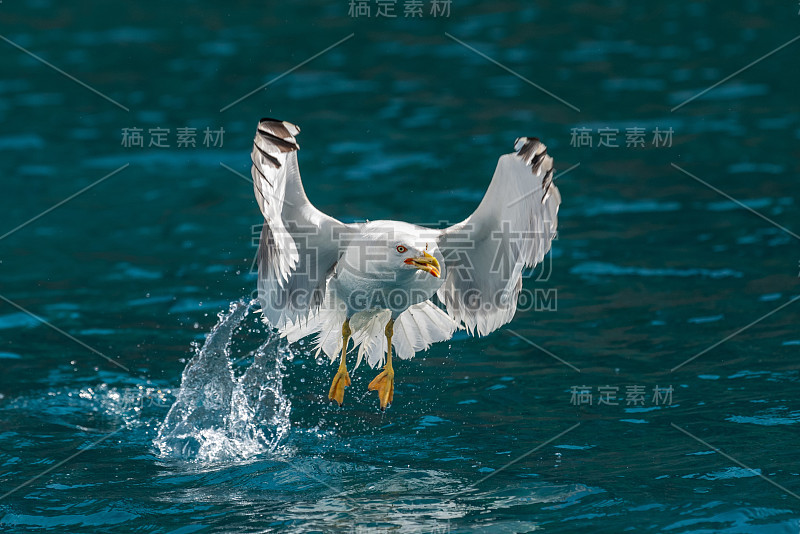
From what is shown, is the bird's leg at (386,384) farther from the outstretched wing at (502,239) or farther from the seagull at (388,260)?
the outstretched wing at (502,239)

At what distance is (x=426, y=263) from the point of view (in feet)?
22.5

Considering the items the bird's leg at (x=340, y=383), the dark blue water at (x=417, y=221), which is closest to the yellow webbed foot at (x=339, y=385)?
the bird's leg at (x=340, y=383)

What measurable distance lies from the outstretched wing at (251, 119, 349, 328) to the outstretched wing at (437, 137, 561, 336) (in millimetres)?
888

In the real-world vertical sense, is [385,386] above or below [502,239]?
below

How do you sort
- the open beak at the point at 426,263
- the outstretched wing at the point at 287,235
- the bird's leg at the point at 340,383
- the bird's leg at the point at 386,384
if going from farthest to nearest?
1. the bird's leg at the point at 386,384
2. the bird's leg at the point at 340,383
3. the open beak at the point at 426,263
4. the outstretched wing at the point at 287,235

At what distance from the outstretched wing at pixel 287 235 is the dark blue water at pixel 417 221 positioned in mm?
1054

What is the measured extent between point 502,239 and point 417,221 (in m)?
4.32

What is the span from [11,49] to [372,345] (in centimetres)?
1160

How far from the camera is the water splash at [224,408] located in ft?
25.1

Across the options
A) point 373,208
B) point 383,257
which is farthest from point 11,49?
point 383,257

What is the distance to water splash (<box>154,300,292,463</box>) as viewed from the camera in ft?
25.1

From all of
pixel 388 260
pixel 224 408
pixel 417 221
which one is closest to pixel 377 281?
pixel 388 260

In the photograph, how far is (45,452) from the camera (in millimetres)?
7516

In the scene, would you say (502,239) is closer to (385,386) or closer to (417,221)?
(385,386)
